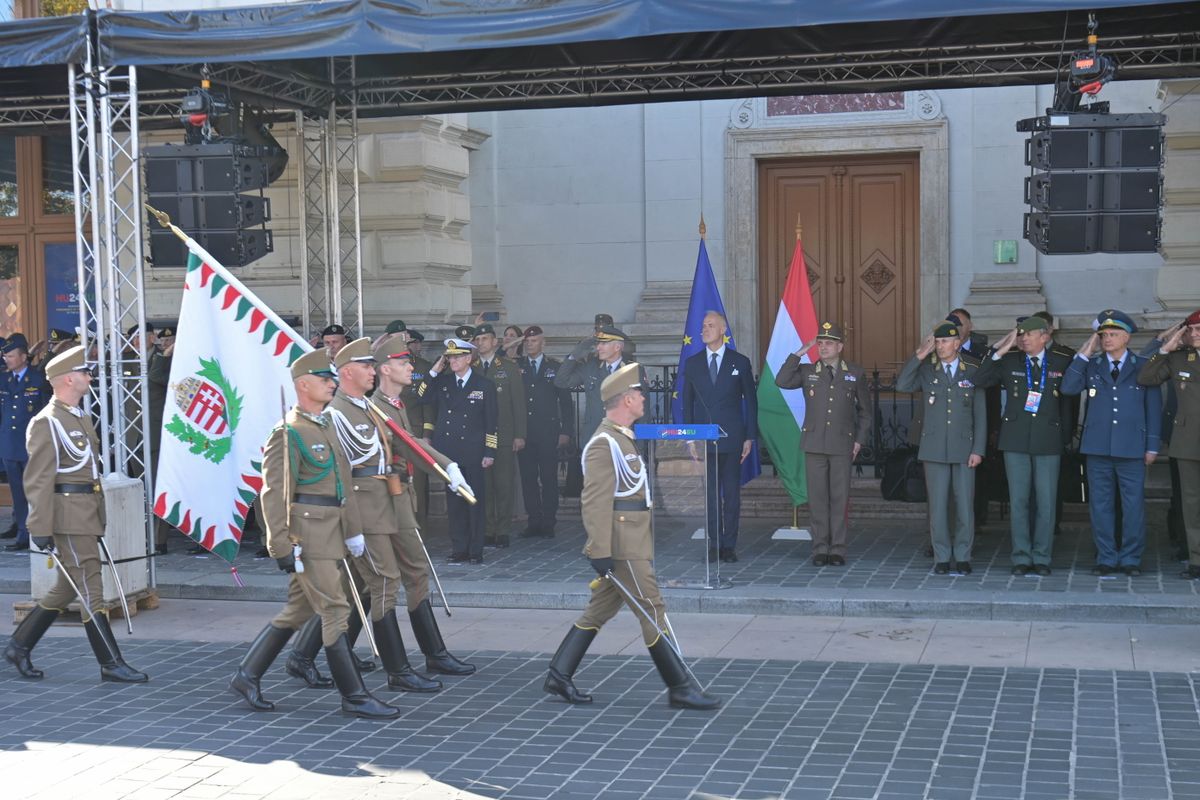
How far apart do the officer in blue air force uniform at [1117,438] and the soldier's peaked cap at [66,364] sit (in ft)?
22.1

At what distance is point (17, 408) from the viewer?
13.4 meters

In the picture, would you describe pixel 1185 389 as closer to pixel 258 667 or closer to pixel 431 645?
pixel 431 645

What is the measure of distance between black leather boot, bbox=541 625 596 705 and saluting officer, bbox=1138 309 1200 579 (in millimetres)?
5001

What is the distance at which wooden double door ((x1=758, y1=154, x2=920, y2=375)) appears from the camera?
16.2 m

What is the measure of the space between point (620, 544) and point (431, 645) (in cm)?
152

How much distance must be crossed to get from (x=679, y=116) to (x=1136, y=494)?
758 cm

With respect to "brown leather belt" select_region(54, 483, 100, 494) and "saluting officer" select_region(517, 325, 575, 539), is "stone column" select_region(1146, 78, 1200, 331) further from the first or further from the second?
"brown leather belt" select_region(54, 483, 100, 494)

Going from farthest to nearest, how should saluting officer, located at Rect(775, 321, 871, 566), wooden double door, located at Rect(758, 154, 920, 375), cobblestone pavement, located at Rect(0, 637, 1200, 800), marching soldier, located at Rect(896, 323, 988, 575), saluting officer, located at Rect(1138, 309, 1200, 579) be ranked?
1. wooden double door, located at Rect(758, 154, 920, 375)
2. saluting officer, located at Rect(775, 321, 871, 566)
3. marching soldier, located at Rect(896, 323, 988, 575)
4. saluting officer, located at Rect(1138, 309, 1200, 579)
5. cobblestone pavement, located at Rect(0, 637, 1200, 800)

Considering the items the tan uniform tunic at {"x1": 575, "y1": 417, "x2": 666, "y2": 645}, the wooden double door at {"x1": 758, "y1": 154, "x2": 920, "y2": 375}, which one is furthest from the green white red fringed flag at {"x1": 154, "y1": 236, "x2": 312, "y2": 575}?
the wooden double door at {"x1": 758, "y1": 154, "x2": 920, "y2": 375}

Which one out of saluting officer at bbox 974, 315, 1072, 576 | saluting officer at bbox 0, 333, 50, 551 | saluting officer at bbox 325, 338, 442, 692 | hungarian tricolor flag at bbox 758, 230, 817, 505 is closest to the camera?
saluting officer at bbox 325, 338, 442, 692

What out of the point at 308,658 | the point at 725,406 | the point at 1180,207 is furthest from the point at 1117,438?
the point at 308,658

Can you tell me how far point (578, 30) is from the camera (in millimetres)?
10125

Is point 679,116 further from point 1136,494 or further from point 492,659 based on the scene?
point 492,659

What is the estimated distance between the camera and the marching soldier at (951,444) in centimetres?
1091
